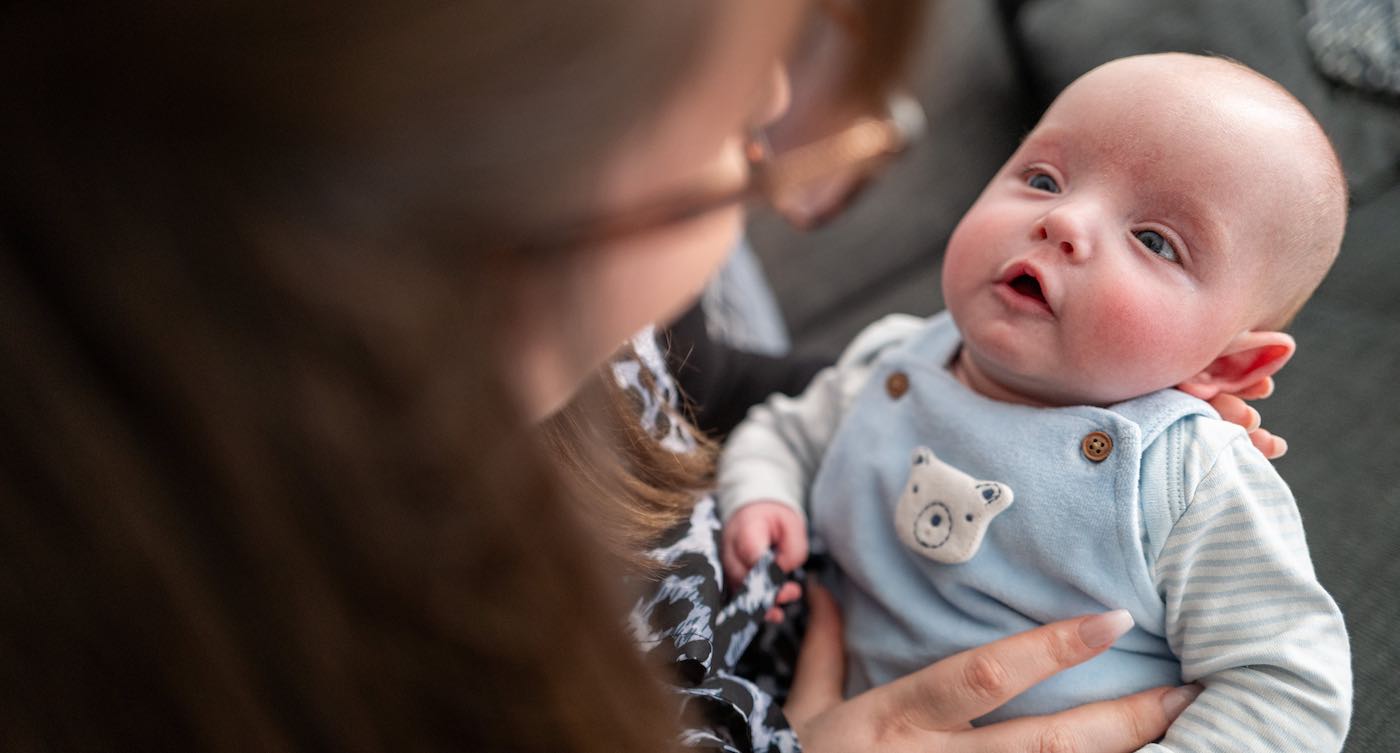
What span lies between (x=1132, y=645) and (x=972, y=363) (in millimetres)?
271

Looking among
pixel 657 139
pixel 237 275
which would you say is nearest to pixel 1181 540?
pixel 657 139

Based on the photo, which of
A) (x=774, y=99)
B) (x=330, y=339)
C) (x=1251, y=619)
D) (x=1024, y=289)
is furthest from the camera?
(x=1024, y=289)

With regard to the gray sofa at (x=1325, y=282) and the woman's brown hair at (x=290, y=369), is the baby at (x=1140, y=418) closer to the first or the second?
the gray sofa at (x=1325, y=282)

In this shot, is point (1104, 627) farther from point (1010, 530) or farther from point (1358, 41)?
point (1358, 41)

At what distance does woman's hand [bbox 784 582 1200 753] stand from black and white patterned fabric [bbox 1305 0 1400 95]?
2.72 feet

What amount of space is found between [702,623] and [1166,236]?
0.48 m

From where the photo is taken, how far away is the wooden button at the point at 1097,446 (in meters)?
0.74

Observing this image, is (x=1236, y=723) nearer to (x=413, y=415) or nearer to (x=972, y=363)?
(x=972, y=363)

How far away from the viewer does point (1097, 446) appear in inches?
29.1

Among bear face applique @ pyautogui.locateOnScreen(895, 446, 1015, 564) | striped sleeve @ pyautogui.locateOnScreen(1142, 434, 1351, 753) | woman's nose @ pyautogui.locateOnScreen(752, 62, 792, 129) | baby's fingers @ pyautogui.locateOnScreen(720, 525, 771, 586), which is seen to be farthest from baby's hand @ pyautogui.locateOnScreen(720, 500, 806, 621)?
woman's nose @ pyautogui.locateOnScreen(752, 62, 792, 129)

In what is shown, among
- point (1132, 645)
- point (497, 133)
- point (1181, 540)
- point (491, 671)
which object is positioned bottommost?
point (1132, 645)

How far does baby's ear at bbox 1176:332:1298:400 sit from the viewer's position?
75cm

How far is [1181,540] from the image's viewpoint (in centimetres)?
70

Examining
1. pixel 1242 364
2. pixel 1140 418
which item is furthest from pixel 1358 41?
pixel 1140 418
